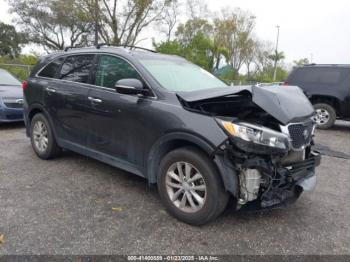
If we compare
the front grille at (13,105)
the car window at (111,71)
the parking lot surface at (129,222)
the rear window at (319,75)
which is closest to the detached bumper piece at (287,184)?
the parking lot surface at (129,222)

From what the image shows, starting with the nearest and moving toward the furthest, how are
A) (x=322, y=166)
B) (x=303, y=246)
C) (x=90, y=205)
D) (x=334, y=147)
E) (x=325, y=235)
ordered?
1. (x=303, y=246)
2. (x=325, y=235)
3. (x=90, y=205)
4. (x=322, y=166)
5. (x=334, y=147)

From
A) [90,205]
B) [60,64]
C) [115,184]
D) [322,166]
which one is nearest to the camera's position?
[90,205]

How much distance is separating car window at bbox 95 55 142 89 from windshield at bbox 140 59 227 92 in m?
0.20

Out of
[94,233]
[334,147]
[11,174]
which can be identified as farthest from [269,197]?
[334,147]

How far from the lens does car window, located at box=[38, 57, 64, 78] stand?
467 centimetres

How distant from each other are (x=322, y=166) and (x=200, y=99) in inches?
130

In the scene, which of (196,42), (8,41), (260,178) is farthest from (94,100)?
(8,41)

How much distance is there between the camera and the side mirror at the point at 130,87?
3.24 meters

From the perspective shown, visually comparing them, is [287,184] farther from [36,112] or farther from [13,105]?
[13,105]

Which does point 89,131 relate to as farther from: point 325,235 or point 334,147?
point 334,147

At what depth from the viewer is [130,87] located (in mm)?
3234

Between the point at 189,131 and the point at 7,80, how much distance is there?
721 centimetres

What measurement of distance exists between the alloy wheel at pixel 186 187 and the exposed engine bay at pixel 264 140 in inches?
14.5

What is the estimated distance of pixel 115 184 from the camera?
13.1ft
